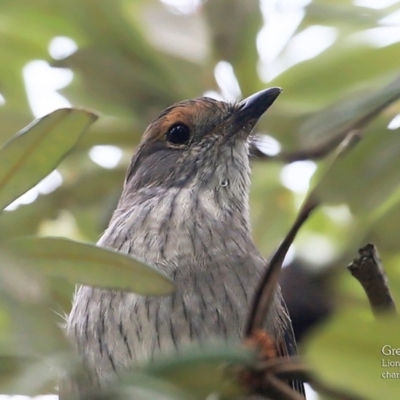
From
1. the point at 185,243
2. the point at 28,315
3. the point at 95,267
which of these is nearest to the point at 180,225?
the point at 185,243

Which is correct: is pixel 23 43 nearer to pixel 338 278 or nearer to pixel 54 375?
pixel 338 278

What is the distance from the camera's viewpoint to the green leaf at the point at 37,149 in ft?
5.51

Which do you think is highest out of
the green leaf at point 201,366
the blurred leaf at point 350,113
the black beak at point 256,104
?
the black beak at point 256,104

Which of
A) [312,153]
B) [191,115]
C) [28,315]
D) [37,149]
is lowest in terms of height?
[28,315]

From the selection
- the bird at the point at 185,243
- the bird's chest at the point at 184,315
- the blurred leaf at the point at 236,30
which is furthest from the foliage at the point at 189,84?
the bird's chest at the point at 184,315

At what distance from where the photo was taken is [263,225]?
149 inches

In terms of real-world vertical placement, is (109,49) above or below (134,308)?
above

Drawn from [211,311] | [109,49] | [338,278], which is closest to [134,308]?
[211,311]

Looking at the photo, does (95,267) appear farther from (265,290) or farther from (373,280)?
(373,280)

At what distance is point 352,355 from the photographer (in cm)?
128

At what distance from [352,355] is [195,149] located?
258 centimetres

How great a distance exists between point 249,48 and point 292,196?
28.2 inches

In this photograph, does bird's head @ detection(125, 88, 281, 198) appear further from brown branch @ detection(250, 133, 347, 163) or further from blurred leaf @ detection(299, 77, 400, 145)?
blurred leaf @ detection(299, 77, 400, 145)

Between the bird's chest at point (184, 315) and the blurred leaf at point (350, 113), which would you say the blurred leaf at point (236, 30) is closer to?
the blurred leaf at point (350, 113)
